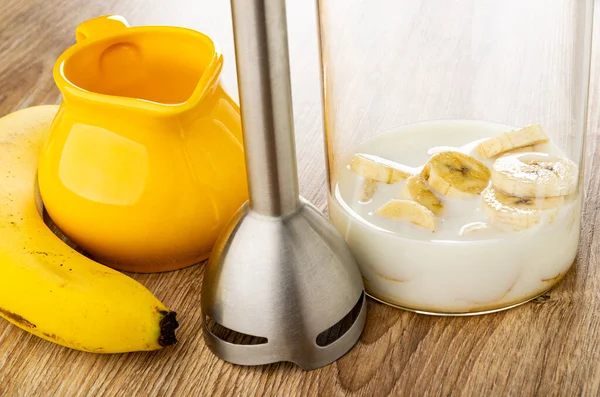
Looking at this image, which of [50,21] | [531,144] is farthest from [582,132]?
[50,21]

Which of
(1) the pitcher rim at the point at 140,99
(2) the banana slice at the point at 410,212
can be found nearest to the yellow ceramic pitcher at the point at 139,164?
(1) the pitcher rim at the point at 140,99

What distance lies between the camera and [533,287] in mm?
571

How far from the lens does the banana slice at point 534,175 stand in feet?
1.88

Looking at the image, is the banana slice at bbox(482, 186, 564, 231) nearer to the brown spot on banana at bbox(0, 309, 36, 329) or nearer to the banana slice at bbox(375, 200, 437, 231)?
the banana slice at bbox(375, 200, 437, 231)

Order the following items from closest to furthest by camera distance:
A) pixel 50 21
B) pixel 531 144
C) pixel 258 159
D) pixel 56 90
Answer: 1. pixel 258 159
2. pixel 531 144
3. pixel 56 90
4. pixel 50 21

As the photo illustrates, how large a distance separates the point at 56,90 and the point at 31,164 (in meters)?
0.18

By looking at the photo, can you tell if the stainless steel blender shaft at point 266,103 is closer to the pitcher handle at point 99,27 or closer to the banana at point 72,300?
the banana at point 72,300

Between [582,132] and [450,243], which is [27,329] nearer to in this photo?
[450,243]

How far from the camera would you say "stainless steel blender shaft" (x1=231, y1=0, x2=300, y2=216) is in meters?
0.47

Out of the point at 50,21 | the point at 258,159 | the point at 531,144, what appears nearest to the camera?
the point at 258,159

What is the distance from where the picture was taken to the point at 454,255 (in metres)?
0.55

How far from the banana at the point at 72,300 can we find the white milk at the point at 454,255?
13 centimetres

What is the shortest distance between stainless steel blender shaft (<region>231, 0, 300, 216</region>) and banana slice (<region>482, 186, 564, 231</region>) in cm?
13

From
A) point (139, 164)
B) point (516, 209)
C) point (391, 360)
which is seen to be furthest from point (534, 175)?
point (139, 164)
